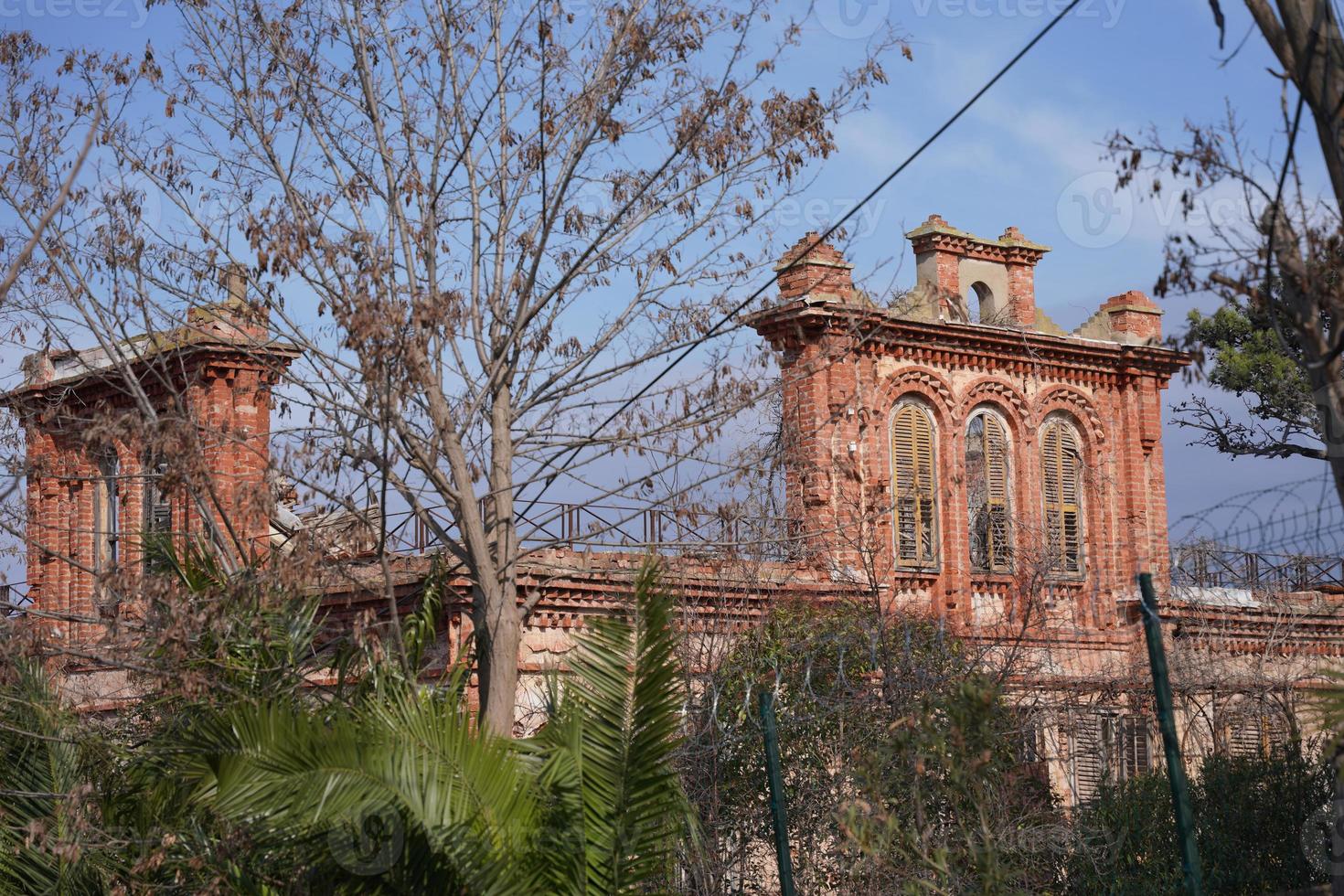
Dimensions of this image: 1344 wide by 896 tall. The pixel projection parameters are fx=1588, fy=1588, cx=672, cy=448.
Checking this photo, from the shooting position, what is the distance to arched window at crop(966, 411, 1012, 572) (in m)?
21.7

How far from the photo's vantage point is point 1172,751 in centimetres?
671

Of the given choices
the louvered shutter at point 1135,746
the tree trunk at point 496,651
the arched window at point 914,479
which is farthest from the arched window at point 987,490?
the tree trunk at point 496,651

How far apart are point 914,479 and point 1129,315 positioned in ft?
16.4

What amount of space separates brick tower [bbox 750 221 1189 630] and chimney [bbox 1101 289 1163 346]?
0.03 metres

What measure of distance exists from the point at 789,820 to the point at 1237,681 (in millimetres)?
6767

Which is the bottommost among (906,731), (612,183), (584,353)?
(906,731)

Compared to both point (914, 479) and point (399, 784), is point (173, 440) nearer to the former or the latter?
point (399, 784)

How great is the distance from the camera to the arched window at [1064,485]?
22.6 m

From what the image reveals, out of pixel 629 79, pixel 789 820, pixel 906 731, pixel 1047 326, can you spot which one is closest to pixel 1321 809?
pixel 789 820

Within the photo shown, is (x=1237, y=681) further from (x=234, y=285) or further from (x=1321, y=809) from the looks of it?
(x=234, y=285)

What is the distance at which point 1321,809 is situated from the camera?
40.1ft

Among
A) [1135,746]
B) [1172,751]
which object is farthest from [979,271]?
[1172,751]

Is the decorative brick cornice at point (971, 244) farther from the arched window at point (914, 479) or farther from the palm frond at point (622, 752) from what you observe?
the palm frond at point (622, 752)

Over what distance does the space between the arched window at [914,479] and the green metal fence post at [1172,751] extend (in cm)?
1396
